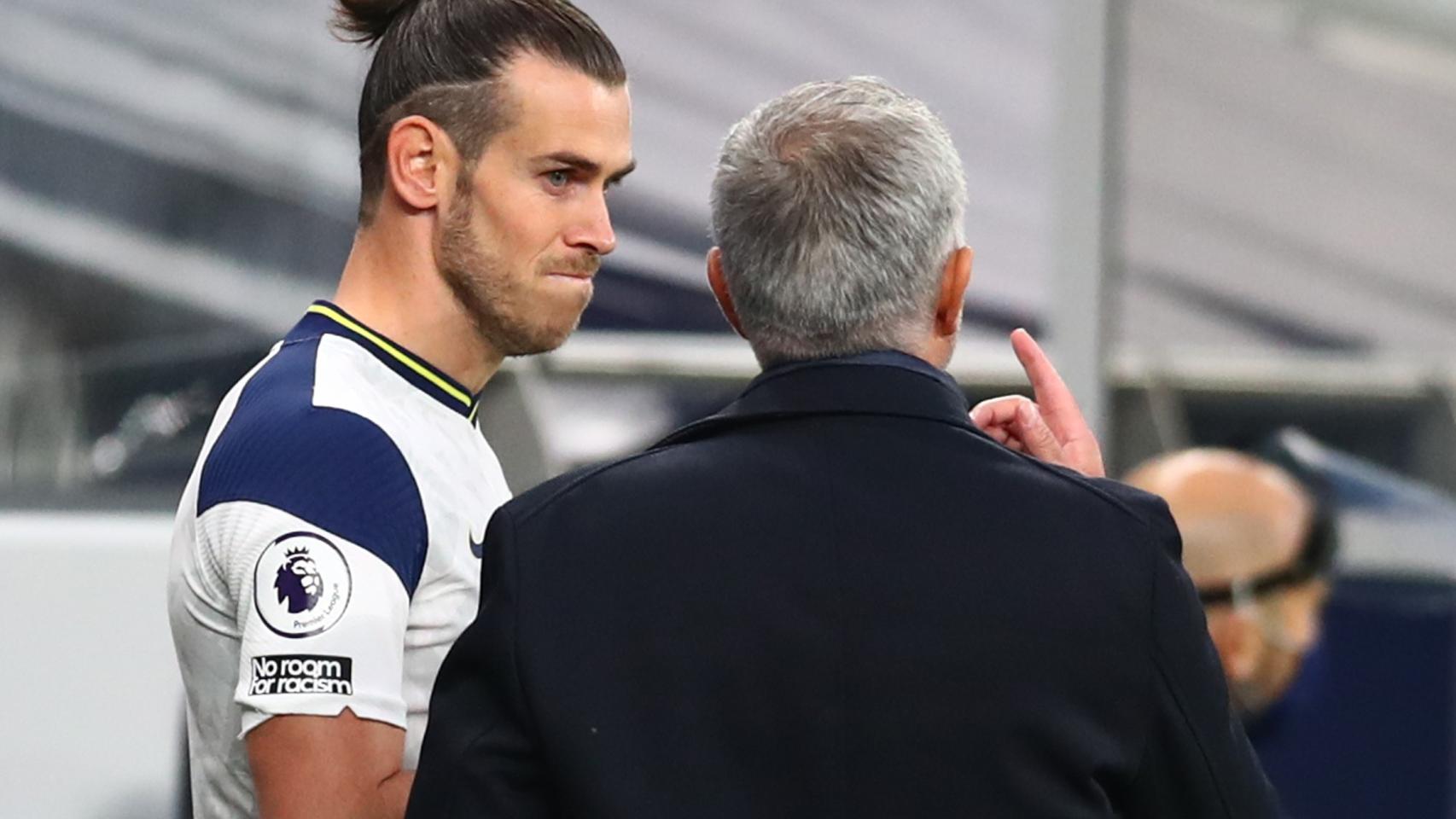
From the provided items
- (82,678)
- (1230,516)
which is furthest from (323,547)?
(1230,516)

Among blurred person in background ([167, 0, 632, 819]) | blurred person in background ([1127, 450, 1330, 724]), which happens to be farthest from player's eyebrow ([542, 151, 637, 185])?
blurred person in background ([1127, 450, 1330, 724])

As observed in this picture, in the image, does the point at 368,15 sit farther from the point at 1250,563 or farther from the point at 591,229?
the point at 1250,563

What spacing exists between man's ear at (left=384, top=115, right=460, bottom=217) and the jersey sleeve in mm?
222

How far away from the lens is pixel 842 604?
1.38 m

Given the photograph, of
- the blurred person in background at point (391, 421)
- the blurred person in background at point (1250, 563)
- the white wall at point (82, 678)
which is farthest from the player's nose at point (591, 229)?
the white wall at point (82, 678)

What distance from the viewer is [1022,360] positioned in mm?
1656

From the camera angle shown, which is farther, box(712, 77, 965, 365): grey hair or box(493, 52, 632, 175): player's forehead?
box(493, 52, 632, 175): player's forehead

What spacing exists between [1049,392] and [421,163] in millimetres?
540

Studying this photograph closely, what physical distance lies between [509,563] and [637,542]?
3.4 inches

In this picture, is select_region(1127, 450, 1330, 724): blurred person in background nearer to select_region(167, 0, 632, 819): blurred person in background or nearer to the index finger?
the index finger

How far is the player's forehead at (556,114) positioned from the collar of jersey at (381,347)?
0.19 meters

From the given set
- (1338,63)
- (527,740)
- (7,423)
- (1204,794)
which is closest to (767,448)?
(527,740)

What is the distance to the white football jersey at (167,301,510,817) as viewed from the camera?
5.01 ft

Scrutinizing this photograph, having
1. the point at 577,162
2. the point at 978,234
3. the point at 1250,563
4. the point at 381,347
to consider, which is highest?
the point at 978,234
